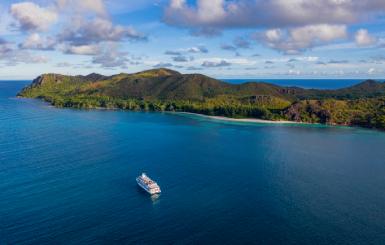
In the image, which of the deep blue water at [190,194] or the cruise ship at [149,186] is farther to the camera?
the cruise ship at [149,186]

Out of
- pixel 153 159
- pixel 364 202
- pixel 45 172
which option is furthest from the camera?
pixel 153 159

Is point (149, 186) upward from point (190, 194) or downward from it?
upward

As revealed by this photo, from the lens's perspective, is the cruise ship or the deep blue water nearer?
the deep blue water

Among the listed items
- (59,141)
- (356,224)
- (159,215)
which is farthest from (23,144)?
(356,224)

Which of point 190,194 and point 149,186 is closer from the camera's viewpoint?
point 190,194

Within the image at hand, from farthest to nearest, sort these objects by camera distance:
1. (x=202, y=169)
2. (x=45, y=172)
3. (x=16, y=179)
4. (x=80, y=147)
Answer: (x=80, y=147), (x=202, y=169), (x=45, y=172), (x=16, y=179)

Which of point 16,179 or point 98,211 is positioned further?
point 16,179

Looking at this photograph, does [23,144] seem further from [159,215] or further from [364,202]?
[364,202]
